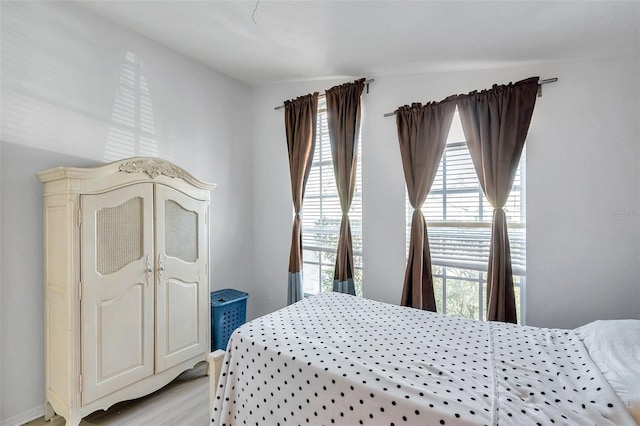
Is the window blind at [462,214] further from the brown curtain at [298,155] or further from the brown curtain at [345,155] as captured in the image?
the brown curtain at [298,155]

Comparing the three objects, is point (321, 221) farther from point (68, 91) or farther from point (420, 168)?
point (68, 91)

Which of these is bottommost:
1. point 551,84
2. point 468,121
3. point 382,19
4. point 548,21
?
point 468,121

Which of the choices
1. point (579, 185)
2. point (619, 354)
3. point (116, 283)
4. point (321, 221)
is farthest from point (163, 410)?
point (579, 185)

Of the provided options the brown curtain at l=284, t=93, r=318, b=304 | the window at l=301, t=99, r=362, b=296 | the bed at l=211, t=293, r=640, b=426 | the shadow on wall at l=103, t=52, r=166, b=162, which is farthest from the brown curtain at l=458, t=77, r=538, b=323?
the shadow on wall at l=103, t=52, r=166, b=162

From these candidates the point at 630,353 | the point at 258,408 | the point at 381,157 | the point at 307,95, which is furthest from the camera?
the point at 307,95

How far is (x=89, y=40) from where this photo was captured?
87.0 inches

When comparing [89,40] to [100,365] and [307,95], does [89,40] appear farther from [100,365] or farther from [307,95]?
[100,365]

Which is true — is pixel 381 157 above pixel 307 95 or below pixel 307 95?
below

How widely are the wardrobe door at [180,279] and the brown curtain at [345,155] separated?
1.24 metres

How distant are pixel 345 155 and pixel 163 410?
2.46m

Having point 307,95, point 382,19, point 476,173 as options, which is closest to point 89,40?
point 307,95

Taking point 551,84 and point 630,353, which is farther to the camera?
point 551,84

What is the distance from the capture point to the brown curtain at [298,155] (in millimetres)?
3133

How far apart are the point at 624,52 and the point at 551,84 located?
39cm
